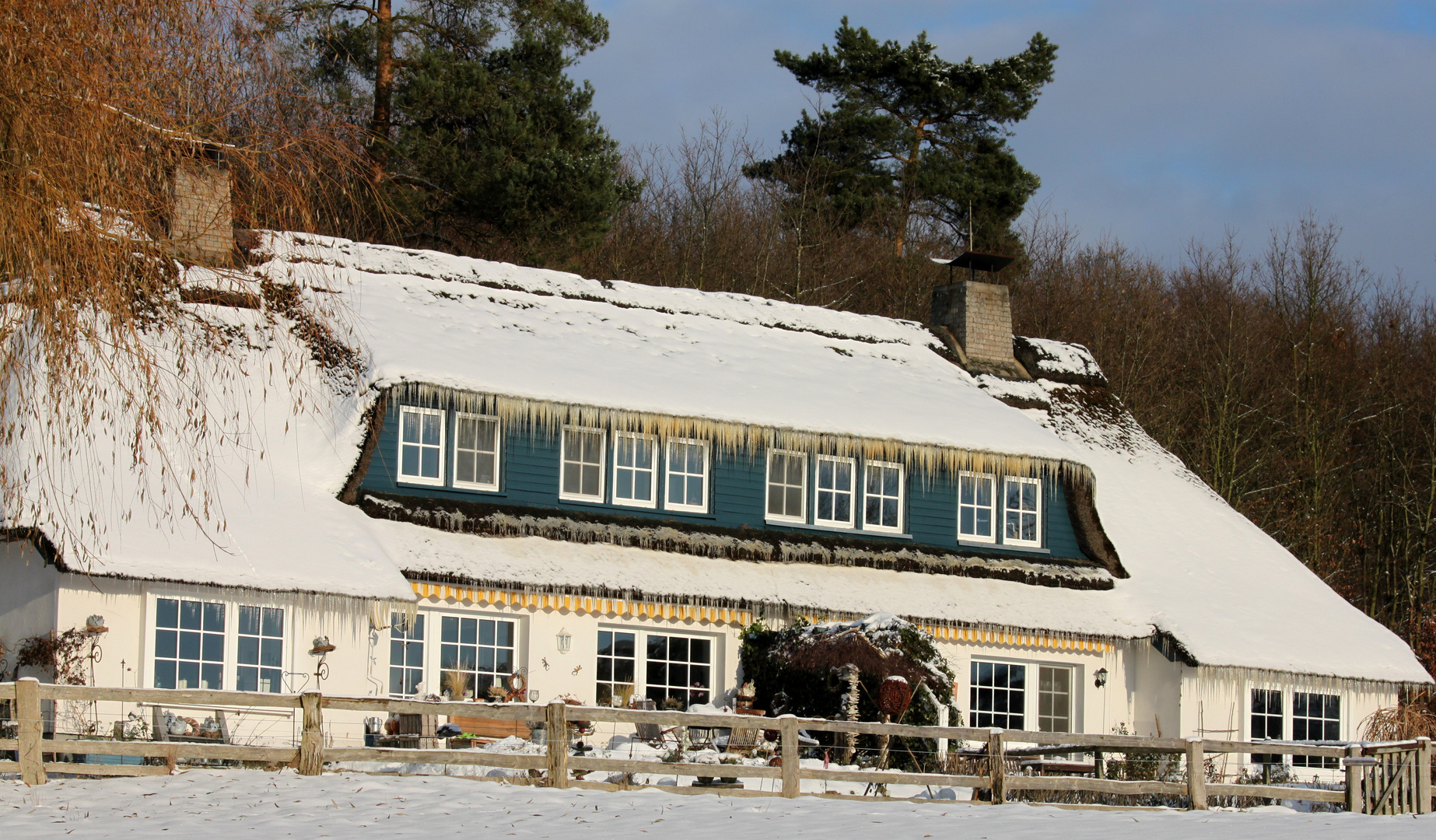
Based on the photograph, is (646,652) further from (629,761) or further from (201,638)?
(629,761)

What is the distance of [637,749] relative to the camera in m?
15.9

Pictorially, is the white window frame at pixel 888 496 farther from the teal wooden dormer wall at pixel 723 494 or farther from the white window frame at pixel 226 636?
the white window frame at pixel 226 636

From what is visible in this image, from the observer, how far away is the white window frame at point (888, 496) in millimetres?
20234

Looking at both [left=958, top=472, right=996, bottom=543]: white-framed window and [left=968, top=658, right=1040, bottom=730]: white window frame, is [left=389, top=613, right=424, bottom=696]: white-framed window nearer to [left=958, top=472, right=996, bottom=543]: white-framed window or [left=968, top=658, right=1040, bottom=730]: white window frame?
[left=968, top=658, right=1040, bottom=730]: white window frame

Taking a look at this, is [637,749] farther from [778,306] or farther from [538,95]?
[538,95]

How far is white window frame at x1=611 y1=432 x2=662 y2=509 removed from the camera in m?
18.9

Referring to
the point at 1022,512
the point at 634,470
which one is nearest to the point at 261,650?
the point at 634,470

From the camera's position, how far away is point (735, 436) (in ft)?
63.1

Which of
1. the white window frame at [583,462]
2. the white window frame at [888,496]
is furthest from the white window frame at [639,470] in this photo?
the white window frame at [888,496]

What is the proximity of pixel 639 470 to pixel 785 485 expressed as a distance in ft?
6.28

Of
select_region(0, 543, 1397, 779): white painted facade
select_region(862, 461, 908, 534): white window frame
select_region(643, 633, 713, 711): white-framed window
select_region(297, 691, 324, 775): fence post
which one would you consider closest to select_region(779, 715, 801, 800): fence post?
select_region(297, 691, 324, 775): fence post

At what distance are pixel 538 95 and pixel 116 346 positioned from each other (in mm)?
18855

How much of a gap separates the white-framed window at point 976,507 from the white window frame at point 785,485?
2.15 meters

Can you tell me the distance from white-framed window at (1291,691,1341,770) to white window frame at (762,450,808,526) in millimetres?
6894
